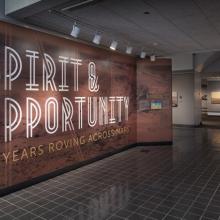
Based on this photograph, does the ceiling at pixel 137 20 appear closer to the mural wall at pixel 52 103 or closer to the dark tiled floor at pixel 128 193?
the mural wall at pixel 52 103

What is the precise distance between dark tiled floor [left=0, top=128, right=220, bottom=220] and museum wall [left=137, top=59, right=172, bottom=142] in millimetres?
1993

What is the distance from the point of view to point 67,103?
582 cm

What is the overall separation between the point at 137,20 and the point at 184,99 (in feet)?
34.0

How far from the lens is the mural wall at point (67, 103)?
4.55 m

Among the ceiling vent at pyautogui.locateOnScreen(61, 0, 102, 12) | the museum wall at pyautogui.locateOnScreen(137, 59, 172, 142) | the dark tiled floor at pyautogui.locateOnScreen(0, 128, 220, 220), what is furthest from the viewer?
the museum wall at pyautogui.locateOnScreen(137, 59, 172, 142)

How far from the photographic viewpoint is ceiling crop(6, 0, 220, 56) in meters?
4.06

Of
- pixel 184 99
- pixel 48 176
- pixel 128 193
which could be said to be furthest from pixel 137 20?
pixel 184 99

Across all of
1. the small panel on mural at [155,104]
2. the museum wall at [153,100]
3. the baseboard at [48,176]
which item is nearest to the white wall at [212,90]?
the museum wall at [153,100]

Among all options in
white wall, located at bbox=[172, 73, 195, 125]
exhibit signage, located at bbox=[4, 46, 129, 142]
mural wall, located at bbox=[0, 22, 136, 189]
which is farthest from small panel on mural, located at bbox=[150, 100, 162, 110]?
white wall, located at bbox=[172, 73, 195, 125]

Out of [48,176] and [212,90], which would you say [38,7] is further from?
[212,90]

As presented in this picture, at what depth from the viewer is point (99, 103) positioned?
6945 mm

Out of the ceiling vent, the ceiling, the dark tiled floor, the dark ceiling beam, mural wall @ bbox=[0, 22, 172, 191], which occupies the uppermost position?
the ceiling

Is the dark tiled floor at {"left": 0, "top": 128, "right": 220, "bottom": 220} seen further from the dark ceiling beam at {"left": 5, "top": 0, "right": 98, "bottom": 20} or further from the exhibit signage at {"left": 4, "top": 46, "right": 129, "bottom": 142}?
the dark ceiling beam at {"left": 5, "top": 0, "right": 98, "bottom": 20}

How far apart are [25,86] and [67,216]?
8.66ft
